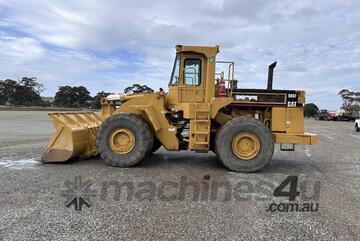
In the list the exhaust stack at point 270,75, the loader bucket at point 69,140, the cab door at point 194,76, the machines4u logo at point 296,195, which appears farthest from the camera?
the exhaust stack at point 270,75

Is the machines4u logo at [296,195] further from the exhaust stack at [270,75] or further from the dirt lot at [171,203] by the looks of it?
the exhaust stack at [270,75]

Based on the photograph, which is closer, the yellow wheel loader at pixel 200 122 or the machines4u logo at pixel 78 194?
the machines4u logo at pixel 78 194

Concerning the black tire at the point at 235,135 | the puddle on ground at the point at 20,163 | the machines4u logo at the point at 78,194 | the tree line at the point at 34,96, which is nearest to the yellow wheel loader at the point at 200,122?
the black tire at the point at 235,135

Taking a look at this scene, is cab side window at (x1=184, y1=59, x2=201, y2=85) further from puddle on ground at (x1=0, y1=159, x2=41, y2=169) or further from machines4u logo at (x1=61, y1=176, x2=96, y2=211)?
puddle on ground at (x1=0, y1=159, x2=41, y2=169)

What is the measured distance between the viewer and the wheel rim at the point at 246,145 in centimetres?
938

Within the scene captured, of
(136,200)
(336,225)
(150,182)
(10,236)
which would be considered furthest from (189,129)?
(10,236)

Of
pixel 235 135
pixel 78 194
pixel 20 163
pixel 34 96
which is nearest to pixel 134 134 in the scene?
pixel 235 135

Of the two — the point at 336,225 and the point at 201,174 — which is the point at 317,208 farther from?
the point at 201,174

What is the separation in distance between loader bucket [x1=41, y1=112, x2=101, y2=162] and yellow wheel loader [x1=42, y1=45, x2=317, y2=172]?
25mm

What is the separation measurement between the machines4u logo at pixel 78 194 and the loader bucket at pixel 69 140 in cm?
194

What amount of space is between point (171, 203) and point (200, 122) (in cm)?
361

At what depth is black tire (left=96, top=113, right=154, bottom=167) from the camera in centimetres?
957

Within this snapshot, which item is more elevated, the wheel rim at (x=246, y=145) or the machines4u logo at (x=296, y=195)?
the wheel rim at (x=246, y=145)

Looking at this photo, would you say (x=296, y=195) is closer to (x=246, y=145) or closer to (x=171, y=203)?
(x=171, y=203)
